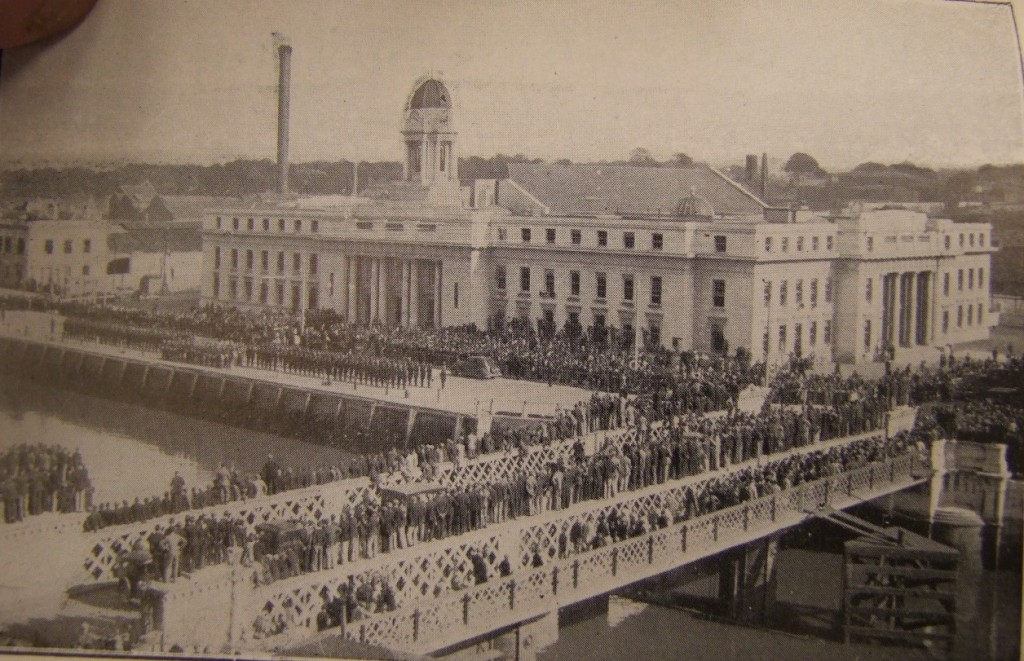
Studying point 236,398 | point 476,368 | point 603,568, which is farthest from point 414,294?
point 603,568

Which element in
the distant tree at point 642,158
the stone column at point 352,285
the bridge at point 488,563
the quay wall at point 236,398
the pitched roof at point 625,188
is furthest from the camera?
the stone column at point 352,285

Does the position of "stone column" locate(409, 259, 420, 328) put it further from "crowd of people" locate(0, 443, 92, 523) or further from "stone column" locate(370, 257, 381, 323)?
"crowd of people" locate(0, 443, 92, 523)

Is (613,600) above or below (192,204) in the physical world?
below

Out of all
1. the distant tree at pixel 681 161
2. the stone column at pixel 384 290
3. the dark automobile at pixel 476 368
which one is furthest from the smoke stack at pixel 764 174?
the stone column at pixel 384 290

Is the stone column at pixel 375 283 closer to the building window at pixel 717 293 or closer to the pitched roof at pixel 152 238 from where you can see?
the pitched roof at pixel 152 238

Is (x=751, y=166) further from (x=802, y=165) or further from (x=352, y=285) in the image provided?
(x=352, y=285)

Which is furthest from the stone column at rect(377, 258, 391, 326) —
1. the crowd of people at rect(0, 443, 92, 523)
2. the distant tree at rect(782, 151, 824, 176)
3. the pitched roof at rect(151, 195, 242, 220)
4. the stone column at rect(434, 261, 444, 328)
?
the distant tree at rect(782, 151, 824, 176)
